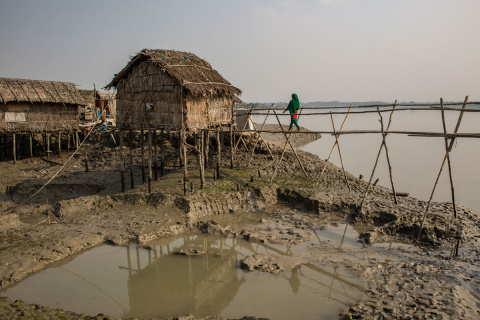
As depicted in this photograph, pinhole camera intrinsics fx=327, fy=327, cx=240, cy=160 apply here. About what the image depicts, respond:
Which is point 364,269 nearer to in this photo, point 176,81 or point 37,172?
point 176,81

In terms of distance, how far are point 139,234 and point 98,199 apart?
120 inches

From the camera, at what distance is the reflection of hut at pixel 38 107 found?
58.5 ft

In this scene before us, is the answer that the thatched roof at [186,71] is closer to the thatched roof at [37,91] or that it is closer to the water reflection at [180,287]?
the water reflection at [180,287]

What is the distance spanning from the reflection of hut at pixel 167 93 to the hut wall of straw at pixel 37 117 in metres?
8.81

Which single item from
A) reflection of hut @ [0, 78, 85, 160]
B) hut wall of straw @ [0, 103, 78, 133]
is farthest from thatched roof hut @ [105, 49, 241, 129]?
hut wall of straw @ [0, 103, 78, 133]

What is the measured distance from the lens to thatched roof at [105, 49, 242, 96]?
11.6m

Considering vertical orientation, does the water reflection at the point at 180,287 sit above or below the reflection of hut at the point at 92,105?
below

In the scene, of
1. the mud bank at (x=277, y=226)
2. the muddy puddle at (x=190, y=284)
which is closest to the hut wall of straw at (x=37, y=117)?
the mud bank at (x=277, y=226)

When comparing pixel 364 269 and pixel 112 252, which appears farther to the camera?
pixel 112 252

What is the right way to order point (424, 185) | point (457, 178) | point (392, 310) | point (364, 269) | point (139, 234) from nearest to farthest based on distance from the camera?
1. point (392, 310)
2. point (364, 269)
3. point (139, 234)
4. point (424, 185)
5. point (457, 178)

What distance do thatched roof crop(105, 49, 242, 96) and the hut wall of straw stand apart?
880 centimetres

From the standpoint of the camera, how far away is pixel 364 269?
786cm

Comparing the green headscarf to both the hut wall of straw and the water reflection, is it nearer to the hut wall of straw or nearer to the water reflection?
the water reflection

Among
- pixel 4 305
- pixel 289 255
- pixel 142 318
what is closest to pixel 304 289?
pixel 289 255
